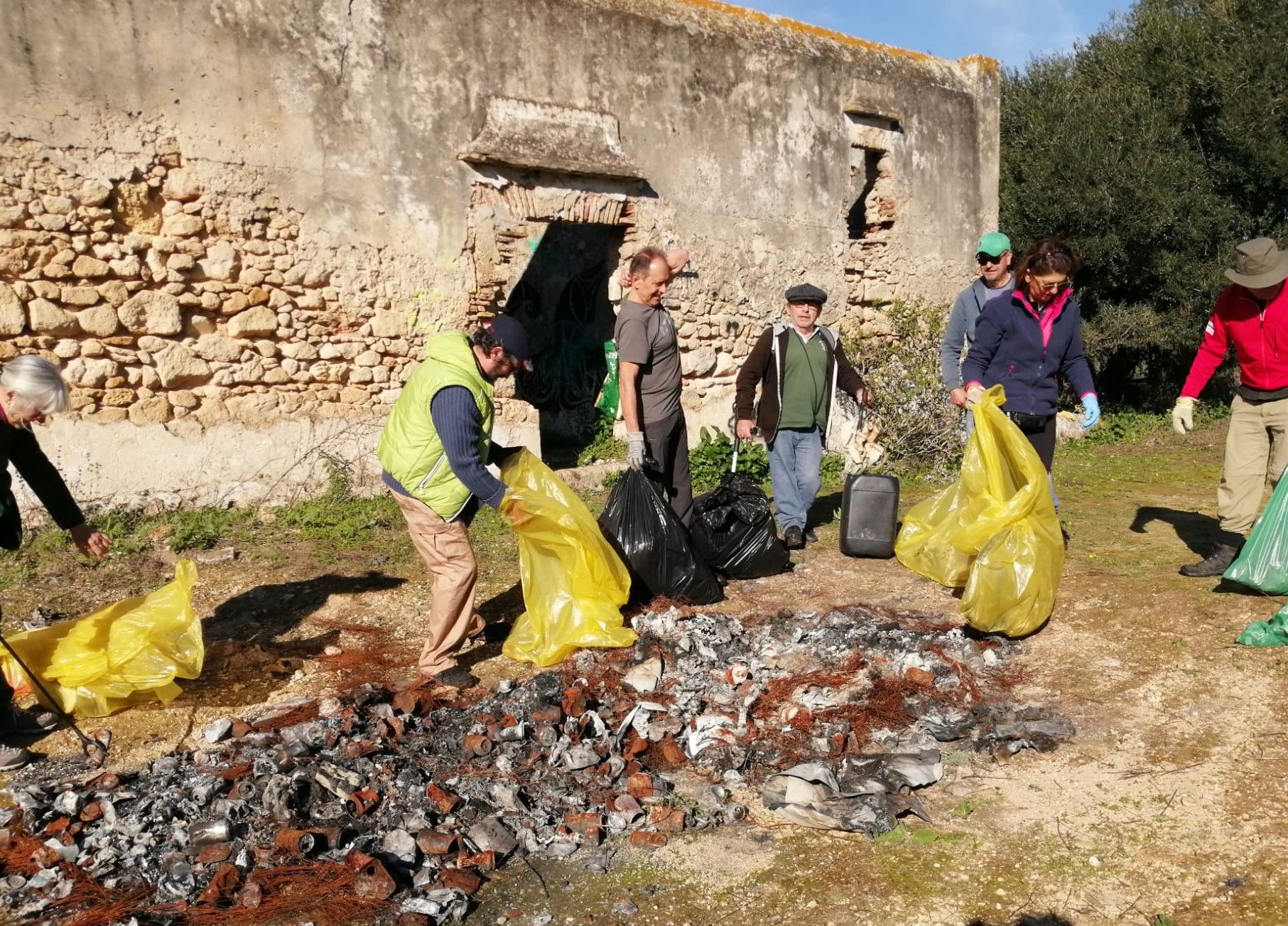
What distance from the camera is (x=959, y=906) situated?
2.87 metres

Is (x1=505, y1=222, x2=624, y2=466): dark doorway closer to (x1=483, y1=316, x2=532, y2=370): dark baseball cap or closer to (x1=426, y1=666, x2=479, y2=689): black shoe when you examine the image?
(x1=426, y1=666, x2=479, y2=689): black shoe

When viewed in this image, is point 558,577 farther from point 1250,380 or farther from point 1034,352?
point 1250,380

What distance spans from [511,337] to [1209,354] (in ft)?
12.9

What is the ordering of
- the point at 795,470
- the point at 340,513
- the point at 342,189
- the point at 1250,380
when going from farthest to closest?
the point at 342,189 → the point at 340,513 → the point at 795,470 → the point at 1250,380

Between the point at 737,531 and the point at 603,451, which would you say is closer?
the point at 737,531

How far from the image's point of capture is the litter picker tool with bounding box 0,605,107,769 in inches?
154

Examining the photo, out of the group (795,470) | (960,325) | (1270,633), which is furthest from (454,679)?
(960,325)

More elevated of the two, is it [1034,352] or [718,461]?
[1034,352]

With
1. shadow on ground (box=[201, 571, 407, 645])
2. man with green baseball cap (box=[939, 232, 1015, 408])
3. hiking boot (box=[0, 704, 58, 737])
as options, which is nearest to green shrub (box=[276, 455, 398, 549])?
shadow on ground (box=[201, 571, 407, 645])

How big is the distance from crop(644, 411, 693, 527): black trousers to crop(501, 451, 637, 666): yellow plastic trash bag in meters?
0.83

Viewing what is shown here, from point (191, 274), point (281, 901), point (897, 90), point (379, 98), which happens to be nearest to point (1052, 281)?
point (281, 901)

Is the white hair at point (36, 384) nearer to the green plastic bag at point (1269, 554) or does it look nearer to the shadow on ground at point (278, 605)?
the shadow on ground at point (278, 605)

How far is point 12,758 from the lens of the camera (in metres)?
3.79

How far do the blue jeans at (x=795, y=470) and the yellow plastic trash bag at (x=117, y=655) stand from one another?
3515mm
